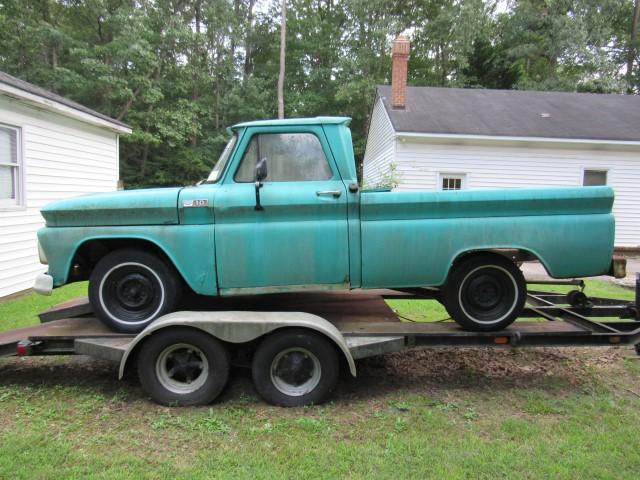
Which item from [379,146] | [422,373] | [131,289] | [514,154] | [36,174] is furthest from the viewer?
[379,146]

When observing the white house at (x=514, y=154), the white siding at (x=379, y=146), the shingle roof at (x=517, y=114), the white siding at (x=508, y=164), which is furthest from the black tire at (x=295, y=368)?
the shingle roof at (x=517, y=114)

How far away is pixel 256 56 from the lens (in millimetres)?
32344

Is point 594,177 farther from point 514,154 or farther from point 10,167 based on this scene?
point 10,167

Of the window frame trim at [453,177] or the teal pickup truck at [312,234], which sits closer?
the teal pickup truck at [312,234]

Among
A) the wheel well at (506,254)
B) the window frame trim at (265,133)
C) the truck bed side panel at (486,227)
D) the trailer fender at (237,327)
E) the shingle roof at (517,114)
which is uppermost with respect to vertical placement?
the shingle roof at (517,114)

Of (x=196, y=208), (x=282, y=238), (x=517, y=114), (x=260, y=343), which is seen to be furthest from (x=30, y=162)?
(x=517, y=114)

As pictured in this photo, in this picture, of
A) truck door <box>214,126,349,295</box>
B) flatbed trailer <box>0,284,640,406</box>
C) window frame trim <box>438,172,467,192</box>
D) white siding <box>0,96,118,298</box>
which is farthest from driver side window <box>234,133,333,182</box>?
window frame trim <box>438,172,467,192</box>

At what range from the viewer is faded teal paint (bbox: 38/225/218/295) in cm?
380

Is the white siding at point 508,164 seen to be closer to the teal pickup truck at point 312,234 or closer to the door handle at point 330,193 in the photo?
the teal pickup truck at point 312,234

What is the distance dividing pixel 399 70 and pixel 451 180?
4.37m

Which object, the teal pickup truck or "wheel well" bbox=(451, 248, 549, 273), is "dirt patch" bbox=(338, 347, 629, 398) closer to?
the teal pickup truck

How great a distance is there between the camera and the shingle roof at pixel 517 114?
49.0 ft

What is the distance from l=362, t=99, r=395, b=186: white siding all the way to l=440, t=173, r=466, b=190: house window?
1876 millimetres

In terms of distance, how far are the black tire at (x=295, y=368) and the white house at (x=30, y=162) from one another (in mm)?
6688
